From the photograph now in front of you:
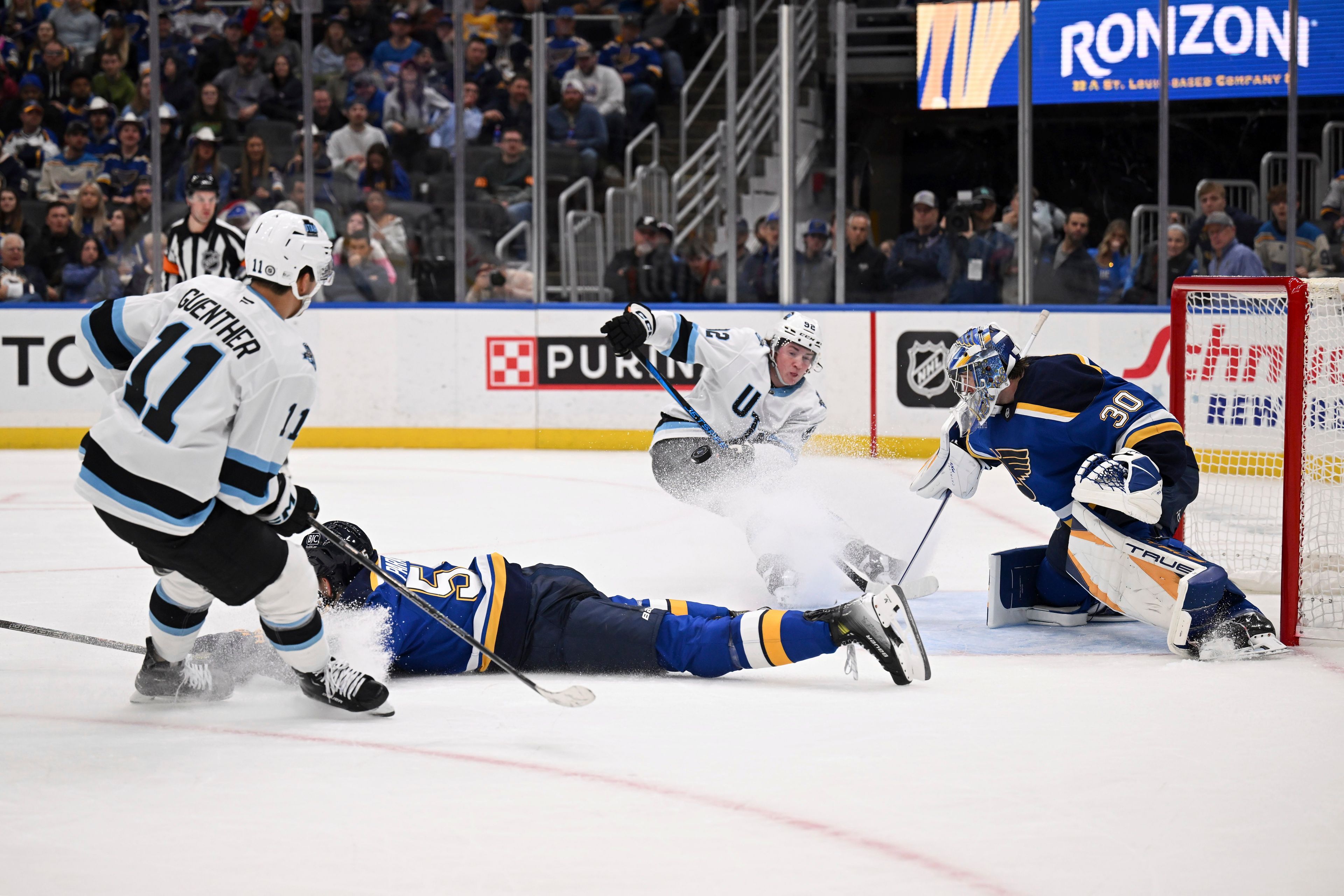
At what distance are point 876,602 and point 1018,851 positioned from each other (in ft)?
3.08

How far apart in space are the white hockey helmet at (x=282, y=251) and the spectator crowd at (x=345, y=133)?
239 inches

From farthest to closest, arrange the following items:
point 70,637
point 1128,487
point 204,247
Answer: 1. point 204,247
2. point 1128,487
3. point 70,637

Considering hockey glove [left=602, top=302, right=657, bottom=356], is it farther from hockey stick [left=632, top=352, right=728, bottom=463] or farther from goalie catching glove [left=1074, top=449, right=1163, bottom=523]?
goalie catching glove [left=1074, top=449, right=1163, bottom=523]

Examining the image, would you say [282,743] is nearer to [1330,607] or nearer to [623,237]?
[1330,607]

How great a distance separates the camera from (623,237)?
9.16 meters

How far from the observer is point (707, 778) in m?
2.59

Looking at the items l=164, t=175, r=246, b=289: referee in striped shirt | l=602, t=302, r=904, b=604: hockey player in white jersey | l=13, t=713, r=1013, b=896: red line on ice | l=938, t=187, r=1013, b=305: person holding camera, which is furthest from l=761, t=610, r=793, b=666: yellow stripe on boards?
l=938, t=187, r=1013, b=305: person holding camera

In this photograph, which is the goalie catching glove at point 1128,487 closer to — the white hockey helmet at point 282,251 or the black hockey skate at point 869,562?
the black hockey skate at point 869,562

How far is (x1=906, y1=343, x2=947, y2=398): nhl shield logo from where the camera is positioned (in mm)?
8312

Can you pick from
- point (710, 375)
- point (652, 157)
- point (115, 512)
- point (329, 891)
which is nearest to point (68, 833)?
point (329, 891)

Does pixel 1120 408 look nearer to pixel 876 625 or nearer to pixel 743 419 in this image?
pixel 876 625

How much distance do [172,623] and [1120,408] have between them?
2478mm

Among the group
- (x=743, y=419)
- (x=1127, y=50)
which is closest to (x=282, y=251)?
(x=743, y=419)

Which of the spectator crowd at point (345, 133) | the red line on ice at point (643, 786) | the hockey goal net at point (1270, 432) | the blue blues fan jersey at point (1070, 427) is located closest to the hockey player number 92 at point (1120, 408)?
the blue blues fan jersey at point (1070, 427)
